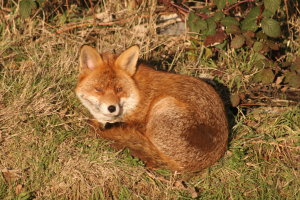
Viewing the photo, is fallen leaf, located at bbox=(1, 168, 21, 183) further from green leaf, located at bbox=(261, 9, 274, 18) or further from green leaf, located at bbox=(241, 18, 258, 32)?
green leaf, located at bbox=(261, 9, 274, 18)

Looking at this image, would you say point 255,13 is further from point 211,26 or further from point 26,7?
point 26,7

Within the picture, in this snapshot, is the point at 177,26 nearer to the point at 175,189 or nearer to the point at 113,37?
the point at 113,37

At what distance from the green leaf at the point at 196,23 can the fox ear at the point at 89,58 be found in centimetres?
107

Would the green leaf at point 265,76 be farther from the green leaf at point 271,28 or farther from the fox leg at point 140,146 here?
the fox leg at point 140,146

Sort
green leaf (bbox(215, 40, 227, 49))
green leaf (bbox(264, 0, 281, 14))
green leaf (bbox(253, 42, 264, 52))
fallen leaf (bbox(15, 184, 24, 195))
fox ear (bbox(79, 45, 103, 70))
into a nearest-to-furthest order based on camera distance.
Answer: fallen leaf (bbox(15, 184, 24, 195)) → fox ear (bbox(79, 45, 103, 70)) → green leaf (bbox(264, 0, 281, 14)) → green leaf (bbox(253, 42, 264, 52)) → green leaf (bbox(215, 40, 227, 49))

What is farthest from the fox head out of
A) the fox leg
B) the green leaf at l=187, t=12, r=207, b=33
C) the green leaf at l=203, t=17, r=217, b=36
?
the green leaf at l=203, t=17, r=217, b=36

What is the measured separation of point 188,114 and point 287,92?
1485mm

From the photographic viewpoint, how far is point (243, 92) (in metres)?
4.14

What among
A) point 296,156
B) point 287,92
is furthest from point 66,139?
point 287,92

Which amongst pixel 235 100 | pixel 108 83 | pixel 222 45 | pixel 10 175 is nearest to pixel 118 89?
pixel 108 83

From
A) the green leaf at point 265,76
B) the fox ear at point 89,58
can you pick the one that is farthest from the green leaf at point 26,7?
the green leaf at point 265,76

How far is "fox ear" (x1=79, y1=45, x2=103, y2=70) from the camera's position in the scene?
334cm

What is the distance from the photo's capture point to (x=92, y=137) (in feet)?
11.7

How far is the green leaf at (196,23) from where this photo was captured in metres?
3.91
